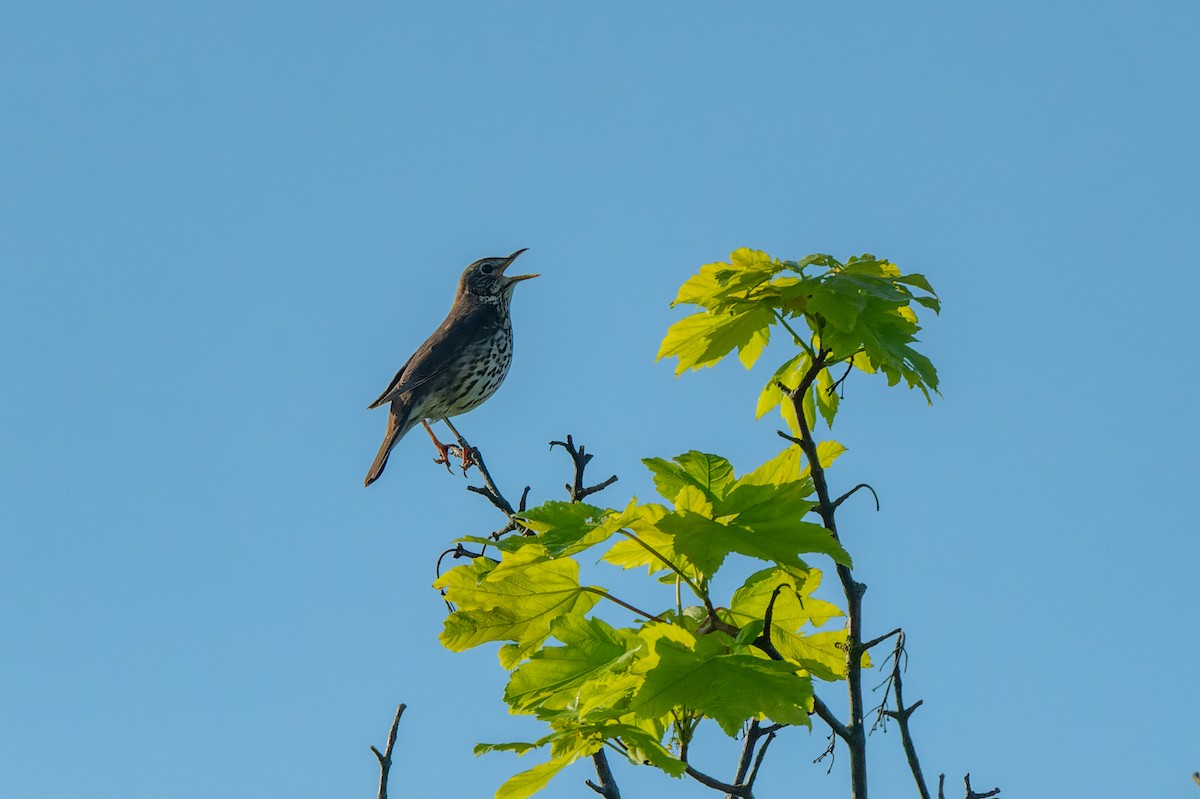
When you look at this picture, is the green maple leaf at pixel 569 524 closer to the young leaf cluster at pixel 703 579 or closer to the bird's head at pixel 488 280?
the young leaf cluster at pixel 703 579

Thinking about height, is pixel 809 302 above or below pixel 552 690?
above

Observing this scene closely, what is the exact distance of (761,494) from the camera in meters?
2.79

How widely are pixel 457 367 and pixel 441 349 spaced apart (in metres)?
0.29

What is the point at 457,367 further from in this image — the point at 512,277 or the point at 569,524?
the point at 569,524

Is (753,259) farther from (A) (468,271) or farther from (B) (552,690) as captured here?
(A) (468,271)

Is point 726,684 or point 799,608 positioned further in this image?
point 799,608

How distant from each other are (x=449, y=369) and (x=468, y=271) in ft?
7.24

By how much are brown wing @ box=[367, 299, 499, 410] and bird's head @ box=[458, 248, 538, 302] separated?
25cm

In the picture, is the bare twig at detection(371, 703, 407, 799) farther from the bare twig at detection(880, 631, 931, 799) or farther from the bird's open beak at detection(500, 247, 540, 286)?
the bird's open beak at detection(500, 247, 540, 286)

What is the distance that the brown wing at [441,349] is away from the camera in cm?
1185

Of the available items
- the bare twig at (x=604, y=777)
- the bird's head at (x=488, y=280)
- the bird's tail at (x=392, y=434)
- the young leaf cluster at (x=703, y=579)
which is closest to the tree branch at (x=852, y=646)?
the young leaf cluster at (x=703, y=579)

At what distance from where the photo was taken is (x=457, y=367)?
12203mm

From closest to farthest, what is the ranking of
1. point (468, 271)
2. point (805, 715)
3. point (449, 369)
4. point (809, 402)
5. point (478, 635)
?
point (805, 715), point (478, 635), point (809, 402), point (449, 369), point (468, 271)

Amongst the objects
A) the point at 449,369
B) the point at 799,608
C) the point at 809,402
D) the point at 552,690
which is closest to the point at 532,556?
the point at 552,690
